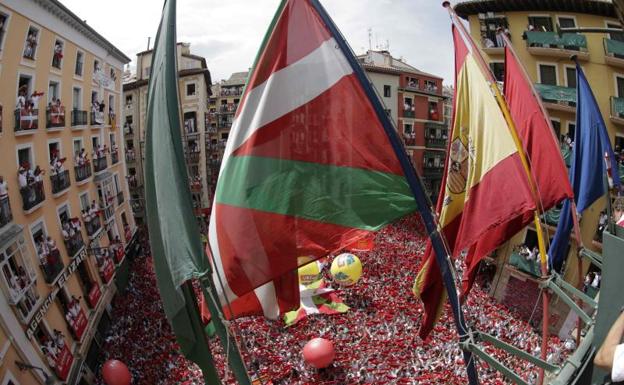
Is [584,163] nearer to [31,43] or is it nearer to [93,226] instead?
[31,43]

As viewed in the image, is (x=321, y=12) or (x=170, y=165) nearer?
(x=170, y=165)

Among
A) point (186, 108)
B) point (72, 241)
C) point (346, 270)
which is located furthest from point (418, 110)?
point (72, 241)

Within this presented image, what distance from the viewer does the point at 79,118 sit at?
1852 centimetres

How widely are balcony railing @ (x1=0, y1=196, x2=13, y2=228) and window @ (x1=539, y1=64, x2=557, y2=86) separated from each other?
23004 mm

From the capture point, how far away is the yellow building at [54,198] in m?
12.0

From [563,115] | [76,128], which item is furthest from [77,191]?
[563,115]

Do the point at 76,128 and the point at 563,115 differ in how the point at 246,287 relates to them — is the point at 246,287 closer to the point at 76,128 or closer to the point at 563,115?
the point at 76,128

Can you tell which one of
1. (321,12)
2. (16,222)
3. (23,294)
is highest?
(321,12)

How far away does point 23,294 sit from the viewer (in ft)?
38.8

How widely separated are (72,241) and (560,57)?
23.5 m

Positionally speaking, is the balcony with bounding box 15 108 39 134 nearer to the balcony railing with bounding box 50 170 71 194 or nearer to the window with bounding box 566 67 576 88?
the balcony railing with bounding box 50 170 71 194

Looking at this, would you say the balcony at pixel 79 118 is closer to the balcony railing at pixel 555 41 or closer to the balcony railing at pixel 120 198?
the balcony railing at pixel 120 198

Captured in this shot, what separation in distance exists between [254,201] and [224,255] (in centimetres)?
67

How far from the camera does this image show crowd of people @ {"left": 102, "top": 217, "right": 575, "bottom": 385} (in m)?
12.7
